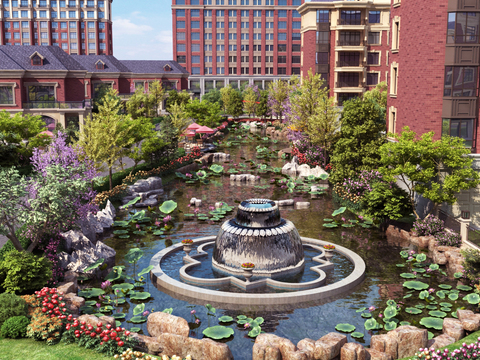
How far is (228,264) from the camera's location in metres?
23.0

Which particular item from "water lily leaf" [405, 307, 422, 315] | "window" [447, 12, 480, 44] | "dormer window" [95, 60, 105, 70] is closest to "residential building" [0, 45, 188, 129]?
"dormer window" [95, 60, 105, 70]

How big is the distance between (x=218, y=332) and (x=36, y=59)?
5978 cm

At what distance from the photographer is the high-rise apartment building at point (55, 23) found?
5044 inches

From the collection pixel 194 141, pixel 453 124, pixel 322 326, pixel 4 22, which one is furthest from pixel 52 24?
pixel 322 326

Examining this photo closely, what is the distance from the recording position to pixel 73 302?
1891cm

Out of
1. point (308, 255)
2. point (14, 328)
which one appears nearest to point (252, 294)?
point (308, 255)

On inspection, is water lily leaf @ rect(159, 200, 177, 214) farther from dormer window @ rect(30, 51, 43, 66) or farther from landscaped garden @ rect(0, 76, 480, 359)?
dormer window @ rect(30, 51, 43, 66)

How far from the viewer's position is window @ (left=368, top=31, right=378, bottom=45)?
80.8 metres

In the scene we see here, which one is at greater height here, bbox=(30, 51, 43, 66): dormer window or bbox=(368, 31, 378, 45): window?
bbox=(368, 31, 378, 45): window

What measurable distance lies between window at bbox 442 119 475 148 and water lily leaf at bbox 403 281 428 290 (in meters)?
13.1

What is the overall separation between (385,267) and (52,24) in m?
128

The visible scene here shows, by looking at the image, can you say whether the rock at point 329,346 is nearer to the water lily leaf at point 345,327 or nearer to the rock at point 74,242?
the water lily leaf at point 345,327

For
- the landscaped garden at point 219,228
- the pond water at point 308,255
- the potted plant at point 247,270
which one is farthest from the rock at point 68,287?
the potted plant at point 247,270

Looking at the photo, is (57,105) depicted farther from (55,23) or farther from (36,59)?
(55,23)
